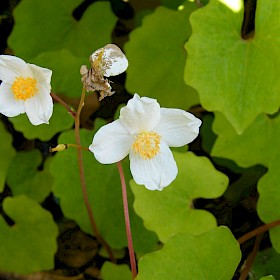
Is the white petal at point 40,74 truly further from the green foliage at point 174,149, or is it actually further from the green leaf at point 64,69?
the green leaf at point 64,69

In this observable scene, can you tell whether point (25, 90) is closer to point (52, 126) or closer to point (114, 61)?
point (114, 61)

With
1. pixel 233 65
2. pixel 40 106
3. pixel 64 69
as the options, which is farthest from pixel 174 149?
pixel 40 106

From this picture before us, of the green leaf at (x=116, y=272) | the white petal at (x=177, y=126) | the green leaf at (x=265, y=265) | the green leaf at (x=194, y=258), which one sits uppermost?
the white petal at (x=177, y=126)

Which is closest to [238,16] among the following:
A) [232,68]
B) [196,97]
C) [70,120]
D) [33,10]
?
[232,68]

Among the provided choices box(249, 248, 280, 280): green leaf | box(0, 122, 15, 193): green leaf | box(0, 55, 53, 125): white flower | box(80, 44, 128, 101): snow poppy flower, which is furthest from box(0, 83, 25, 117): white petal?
box(249, 248, 280, 280): green leaf

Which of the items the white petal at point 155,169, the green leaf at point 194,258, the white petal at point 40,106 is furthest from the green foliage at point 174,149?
the white petal at point 40,106

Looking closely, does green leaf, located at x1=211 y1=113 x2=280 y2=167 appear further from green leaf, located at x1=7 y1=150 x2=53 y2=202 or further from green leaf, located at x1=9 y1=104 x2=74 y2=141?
green leaf, located at x1=7 y1=150 x2=53 y2=202

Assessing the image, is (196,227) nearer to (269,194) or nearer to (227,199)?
(269,194)
